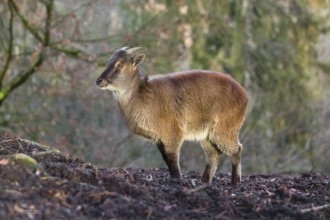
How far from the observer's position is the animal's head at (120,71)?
9609 mm

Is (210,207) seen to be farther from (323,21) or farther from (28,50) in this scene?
(323,21)

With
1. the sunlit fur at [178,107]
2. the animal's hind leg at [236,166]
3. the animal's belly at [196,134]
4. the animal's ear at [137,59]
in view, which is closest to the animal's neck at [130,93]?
the sunlit fur at [178,107]

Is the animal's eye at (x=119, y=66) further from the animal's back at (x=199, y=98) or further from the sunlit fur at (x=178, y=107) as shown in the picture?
the animal's back at (x=199, y=98)

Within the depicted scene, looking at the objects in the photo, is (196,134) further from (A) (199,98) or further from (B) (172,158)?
(B) (172,158)

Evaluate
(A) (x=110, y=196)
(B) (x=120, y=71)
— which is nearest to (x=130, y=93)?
(B) (x=120, y=71)

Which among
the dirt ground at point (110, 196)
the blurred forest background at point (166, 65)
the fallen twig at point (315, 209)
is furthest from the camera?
the blurred forest background at point (166, 65)

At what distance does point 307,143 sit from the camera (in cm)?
2131

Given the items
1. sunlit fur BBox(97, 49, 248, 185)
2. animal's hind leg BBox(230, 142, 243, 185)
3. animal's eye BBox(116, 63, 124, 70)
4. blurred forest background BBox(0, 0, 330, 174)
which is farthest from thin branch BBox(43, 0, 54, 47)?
animal's hind leg BBox(230, 142, 243, 185)

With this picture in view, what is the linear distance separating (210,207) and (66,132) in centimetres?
1418

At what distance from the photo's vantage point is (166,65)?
19203mm

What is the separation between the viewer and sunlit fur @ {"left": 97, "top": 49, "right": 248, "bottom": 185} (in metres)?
9.60

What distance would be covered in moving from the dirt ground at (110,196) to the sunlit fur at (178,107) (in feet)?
3.39

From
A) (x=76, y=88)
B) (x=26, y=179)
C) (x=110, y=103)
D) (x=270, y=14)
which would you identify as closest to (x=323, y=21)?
(x=270, y=14)

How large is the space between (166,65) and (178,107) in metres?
9.54
